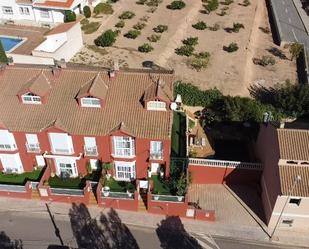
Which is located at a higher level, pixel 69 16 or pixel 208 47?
pixel 69 16

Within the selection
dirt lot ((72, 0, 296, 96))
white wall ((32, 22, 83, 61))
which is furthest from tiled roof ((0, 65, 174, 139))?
dirt lot ((72, 0, 296, 96))

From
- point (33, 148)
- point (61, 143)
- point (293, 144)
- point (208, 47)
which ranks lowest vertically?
point (208, 47)

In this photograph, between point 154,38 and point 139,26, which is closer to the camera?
point 154,38

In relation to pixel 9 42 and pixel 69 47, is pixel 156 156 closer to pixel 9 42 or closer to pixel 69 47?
pixel 69 47

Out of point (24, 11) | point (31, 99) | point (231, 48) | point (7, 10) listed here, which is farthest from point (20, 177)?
point (7, 10)

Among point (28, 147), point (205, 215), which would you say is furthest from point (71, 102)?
point (205, 215)

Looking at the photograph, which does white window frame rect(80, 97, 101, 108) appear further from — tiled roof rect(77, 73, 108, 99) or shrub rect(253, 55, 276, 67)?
shrub rect(253, 55, 276, 67)

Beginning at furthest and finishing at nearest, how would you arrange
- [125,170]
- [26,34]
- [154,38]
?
[154,38] → [26,34] → [125,170]

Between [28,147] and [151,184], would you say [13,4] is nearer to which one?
[28,147]

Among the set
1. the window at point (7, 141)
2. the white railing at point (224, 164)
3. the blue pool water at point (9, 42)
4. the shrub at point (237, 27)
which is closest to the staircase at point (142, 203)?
the white railing at point (224, 164)
